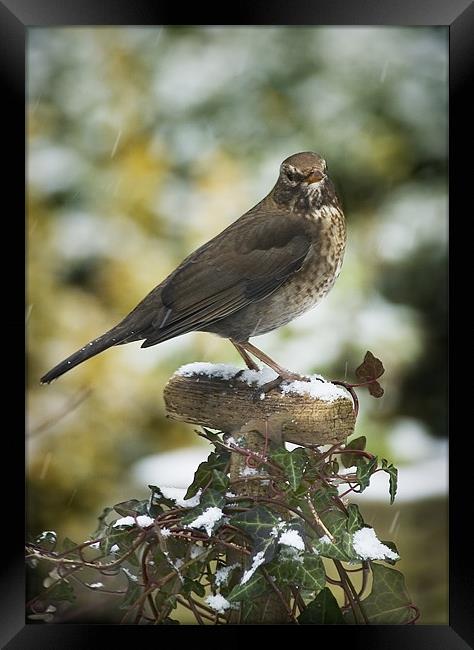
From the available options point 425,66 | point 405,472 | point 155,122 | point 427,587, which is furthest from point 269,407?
point 425,66

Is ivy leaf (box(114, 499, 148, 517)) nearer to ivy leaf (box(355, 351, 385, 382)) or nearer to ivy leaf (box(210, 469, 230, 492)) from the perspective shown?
ivy leaf (box(210, 469, 230, 492))

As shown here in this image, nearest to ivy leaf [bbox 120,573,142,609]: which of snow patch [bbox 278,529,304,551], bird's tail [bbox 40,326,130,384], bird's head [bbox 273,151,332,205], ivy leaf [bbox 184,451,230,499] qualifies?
ivy leaf [bbox 184,451,230,499]

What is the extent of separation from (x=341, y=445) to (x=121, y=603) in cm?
71

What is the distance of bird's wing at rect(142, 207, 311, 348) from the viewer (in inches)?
108

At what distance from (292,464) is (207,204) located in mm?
718

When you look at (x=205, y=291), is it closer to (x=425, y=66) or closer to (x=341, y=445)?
(x=341, y=445)

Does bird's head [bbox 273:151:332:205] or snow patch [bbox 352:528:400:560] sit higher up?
bird's head [bbox 273:151:332:205]

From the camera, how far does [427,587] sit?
2686 millimetres

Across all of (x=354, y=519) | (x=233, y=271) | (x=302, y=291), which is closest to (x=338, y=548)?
(x=354, y=519)

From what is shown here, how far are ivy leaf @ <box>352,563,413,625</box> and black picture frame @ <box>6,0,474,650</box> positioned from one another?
3 centimetres

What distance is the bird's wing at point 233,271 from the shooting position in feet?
9.02

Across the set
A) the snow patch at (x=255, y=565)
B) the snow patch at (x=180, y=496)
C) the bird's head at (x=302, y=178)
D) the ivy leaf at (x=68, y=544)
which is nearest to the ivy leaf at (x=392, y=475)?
the snow patch at (x=255, y=565)

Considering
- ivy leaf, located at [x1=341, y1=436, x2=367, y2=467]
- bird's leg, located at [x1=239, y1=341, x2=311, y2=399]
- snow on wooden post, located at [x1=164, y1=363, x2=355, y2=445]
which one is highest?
Answer: bird's leg, located at [x1=239, y1=341, x2=311, y2=399]

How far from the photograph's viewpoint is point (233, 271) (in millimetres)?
2812
